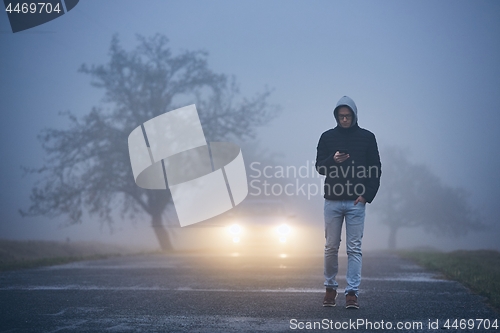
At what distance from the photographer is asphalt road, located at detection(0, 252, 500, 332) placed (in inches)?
226

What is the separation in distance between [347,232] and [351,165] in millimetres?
717

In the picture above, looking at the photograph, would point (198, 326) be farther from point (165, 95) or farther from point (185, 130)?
point (165, 95)

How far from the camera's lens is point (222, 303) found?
282 inches

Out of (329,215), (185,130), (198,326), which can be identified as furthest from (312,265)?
(185,130)

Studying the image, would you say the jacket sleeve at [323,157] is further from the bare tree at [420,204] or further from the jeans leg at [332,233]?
the bare tree at [420,204]

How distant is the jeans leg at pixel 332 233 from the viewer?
7.09 meters

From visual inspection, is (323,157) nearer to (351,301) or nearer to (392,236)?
(351,301)

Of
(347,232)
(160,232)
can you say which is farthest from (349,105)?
(160,232)

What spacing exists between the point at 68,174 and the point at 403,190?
120 feet

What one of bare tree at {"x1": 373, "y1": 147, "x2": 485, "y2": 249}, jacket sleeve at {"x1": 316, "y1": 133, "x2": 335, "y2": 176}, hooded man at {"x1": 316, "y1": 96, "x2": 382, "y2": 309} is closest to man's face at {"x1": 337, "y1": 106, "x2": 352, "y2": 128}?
hooded man at {"x1": 316, "y1": 96, "x2": 382, "y2": 309}

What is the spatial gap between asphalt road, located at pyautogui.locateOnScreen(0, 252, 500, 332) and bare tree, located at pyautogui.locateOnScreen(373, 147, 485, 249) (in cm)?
4724

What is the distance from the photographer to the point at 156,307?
6883 millimetres

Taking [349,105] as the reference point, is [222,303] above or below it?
below

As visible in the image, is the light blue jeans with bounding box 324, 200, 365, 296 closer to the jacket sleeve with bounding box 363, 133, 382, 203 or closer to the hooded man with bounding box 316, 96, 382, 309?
the hooded man with bounding box 316, 96, 382, 309
